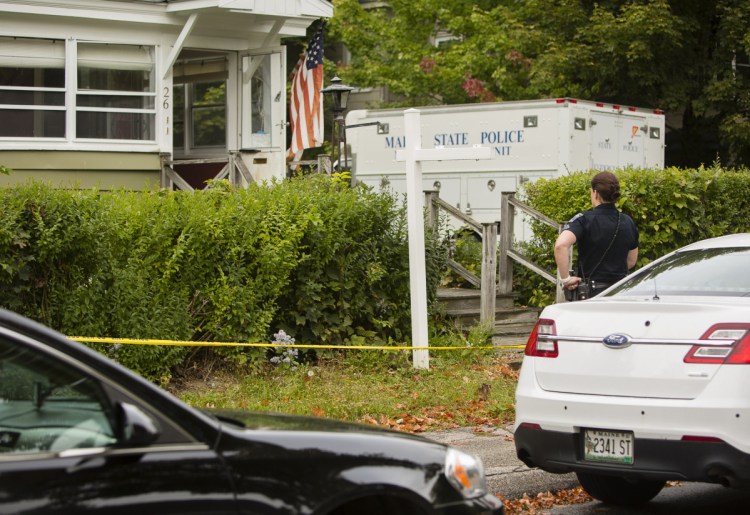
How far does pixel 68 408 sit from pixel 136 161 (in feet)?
42.2

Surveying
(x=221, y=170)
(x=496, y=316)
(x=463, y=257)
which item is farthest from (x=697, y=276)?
(x=221, y=170)

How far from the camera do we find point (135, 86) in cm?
1645

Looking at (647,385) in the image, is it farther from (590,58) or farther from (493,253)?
(590,58)

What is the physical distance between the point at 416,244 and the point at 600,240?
236 centimetres

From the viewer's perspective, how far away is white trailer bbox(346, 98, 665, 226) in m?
17.9

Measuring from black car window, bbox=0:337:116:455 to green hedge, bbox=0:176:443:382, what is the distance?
5.60m

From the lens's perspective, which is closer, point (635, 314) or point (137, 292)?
point (635, 314)

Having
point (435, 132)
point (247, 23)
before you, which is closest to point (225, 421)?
point (247, 23)

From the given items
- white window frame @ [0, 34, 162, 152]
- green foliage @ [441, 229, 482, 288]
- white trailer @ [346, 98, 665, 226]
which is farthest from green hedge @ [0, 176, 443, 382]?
white trailer @ [346, 98, 665, 226]

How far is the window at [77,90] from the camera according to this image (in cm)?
1554

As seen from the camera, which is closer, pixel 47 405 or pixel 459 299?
pixel 47 405

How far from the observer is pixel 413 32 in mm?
25984

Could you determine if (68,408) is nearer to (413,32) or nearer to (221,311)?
(221,311)

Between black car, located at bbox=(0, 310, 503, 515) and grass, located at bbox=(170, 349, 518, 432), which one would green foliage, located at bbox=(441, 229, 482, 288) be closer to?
grass, located at bbox=(170, 349, 518, 432)
